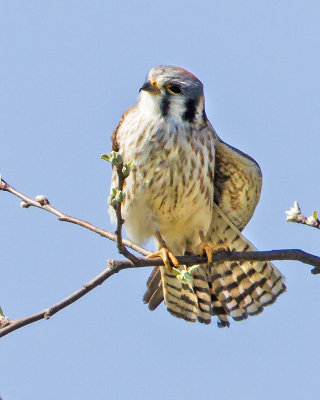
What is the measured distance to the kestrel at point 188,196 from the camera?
15.3 feet

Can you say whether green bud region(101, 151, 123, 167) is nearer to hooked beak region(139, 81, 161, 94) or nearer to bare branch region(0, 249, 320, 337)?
bare branch region(0, 249, 320, 337)

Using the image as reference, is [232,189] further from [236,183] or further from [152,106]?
[152,106]

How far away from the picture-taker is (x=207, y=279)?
539cm

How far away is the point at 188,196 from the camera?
15.5 ft

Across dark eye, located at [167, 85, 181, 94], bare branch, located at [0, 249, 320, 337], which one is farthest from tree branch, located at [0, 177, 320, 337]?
dark eye, located at [167, 85, 181, 94]

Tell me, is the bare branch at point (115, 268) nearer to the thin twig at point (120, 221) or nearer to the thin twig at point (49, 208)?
the thin twig at point (120, 221)

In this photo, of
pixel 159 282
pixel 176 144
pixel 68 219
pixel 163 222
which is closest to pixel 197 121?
pixel 176 144

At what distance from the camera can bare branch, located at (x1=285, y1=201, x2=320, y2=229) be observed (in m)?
3.04

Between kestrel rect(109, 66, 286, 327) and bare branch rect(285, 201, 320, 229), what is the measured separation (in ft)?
3.93

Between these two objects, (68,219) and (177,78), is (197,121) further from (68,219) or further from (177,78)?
(68,219)

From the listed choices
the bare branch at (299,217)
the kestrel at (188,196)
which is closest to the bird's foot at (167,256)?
the kestrel at (188,196)

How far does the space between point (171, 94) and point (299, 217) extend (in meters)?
1.85

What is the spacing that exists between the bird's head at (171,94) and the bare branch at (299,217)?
177 centimetres

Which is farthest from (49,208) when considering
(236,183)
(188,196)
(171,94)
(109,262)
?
(236,183)
